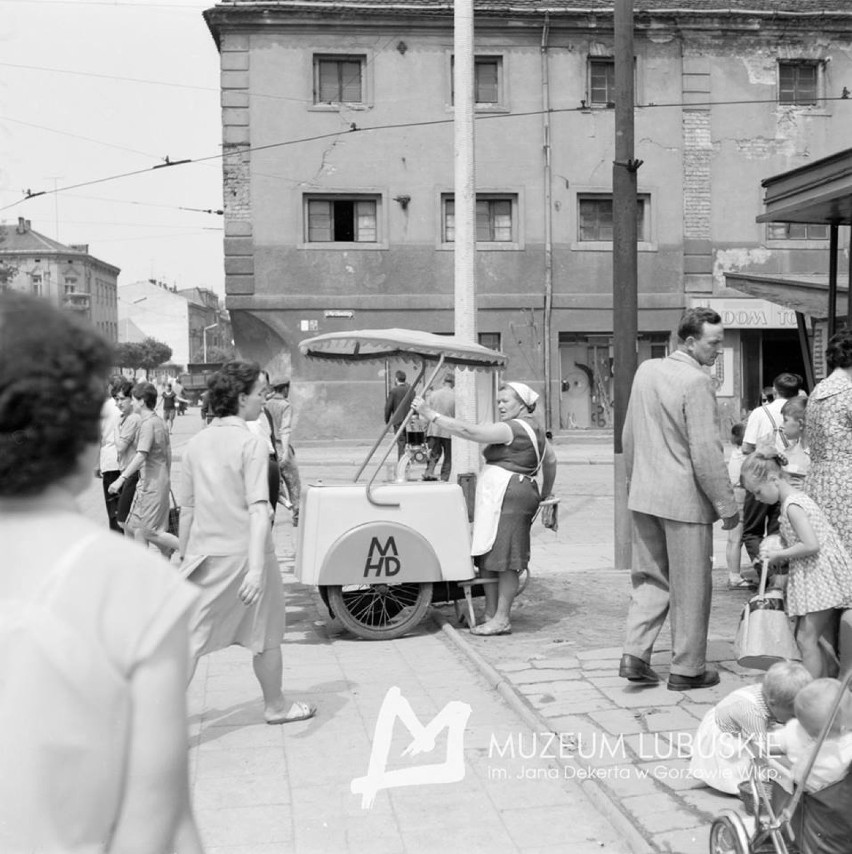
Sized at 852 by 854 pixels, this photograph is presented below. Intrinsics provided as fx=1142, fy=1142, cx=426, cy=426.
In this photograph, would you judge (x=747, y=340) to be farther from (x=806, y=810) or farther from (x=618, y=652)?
(x=806, y=810)

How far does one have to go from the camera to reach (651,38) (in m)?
26.2

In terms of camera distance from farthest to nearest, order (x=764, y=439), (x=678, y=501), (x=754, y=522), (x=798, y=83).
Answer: (x=798, y=83), (x=754, y=522), (x=764, y=439), (x=678, y=501)

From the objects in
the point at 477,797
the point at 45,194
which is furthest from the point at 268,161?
the point at 477,797

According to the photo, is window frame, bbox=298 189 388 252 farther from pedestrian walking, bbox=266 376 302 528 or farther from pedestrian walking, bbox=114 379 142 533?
pedestrian walking, bbox=114 379 142 533

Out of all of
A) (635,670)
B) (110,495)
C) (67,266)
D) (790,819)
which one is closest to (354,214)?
(67,266)

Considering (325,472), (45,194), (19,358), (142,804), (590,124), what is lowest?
(325,472)

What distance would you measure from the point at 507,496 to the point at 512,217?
774 inches

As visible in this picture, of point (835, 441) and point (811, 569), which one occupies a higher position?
point (835, 441)

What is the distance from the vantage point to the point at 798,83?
26781mm

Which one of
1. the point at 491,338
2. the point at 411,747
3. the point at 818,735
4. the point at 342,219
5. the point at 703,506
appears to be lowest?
the point at 411,747

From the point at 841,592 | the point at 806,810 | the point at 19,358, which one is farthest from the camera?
the point at 841,592

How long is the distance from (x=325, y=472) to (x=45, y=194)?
8187mm

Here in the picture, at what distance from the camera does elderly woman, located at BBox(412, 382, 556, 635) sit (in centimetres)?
724

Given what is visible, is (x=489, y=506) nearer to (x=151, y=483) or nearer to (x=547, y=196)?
(x=151, y=483)
